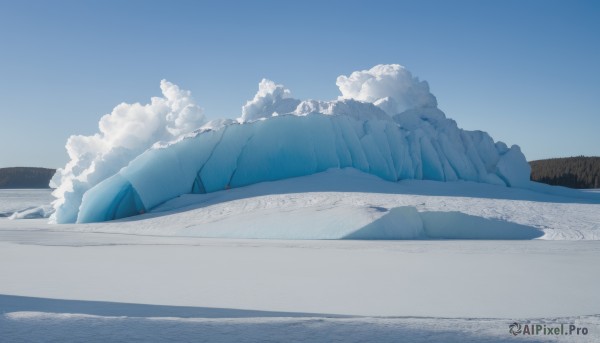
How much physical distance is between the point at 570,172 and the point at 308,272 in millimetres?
45834

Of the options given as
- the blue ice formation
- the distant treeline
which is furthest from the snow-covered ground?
the distant treeline

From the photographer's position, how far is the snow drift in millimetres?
13727

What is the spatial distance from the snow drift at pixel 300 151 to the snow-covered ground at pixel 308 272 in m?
1.12

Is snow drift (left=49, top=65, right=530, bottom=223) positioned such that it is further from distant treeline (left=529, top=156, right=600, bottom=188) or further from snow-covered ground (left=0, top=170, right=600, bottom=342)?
distant treeline (left=529, top=156, right=600, bottom=188)

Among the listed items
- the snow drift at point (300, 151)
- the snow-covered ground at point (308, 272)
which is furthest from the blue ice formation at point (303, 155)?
the snow-covered ground at point (308, 272)

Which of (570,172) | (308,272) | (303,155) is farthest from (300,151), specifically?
(570,172)

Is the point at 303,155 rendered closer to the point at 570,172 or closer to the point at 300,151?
the point at 300,151

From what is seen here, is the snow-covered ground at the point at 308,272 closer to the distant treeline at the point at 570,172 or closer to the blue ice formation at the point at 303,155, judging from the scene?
the blue ice formation at the point at 303,155

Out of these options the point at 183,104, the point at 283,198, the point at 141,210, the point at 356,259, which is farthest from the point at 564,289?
the point at 183,104

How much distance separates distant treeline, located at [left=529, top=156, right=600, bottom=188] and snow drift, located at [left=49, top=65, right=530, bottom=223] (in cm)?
2641

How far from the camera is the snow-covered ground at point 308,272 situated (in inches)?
131

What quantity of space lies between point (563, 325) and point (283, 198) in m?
9.17

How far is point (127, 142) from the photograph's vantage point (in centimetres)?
1491

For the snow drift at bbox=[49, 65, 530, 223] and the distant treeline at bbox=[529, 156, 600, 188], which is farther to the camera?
the distant treeline at bbox=[529, 156, 600, 188]
